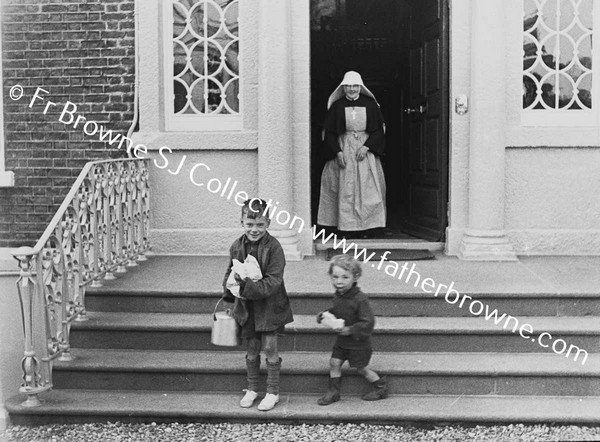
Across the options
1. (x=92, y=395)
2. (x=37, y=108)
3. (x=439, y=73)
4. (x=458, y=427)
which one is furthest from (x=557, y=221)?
(x=37, y=108)

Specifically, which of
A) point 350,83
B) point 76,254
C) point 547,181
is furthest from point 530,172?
point 76,254

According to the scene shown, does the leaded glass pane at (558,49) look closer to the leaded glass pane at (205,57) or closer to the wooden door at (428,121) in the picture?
the wooden door at (428,121)

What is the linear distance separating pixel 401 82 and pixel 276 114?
458 cm

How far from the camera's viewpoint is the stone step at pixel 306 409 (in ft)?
16.4

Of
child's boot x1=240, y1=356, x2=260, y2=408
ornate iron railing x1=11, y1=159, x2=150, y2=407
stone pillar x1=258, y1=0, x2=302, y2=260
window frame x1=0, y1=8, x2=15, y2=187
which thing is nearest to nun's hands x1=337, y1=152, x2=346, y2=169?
stone pillar x1=258, y1=0, x2=302, y2=260

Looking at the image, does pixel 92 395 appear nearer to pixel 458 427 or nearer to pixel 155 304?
pixel 155 304

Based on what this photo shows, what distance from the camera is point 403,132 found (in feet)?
35.2

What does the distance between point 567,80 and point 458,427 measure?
13.2 ft

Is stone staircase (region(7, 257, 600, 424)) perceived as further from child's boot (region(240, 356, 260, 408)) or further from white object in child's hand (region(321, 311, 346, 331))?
white object in child's hand (region(321, 311, 346, 331))

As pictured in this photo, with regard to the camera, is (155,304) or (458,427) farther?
(155,304)

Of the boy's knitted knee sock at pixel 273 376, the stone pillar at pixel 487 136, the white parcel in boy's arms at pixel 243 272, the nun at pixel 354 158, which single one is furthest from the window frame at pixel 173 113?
the boy's knitted knee sock at pixel 273 376

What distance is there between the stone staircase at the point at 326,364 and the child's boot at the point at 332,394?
0.14 feet

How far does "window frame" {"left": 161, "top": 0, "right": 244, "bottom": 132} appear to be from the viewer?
25.2 feet

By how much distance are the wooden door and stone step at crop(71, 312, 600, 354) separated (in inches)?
91.2
